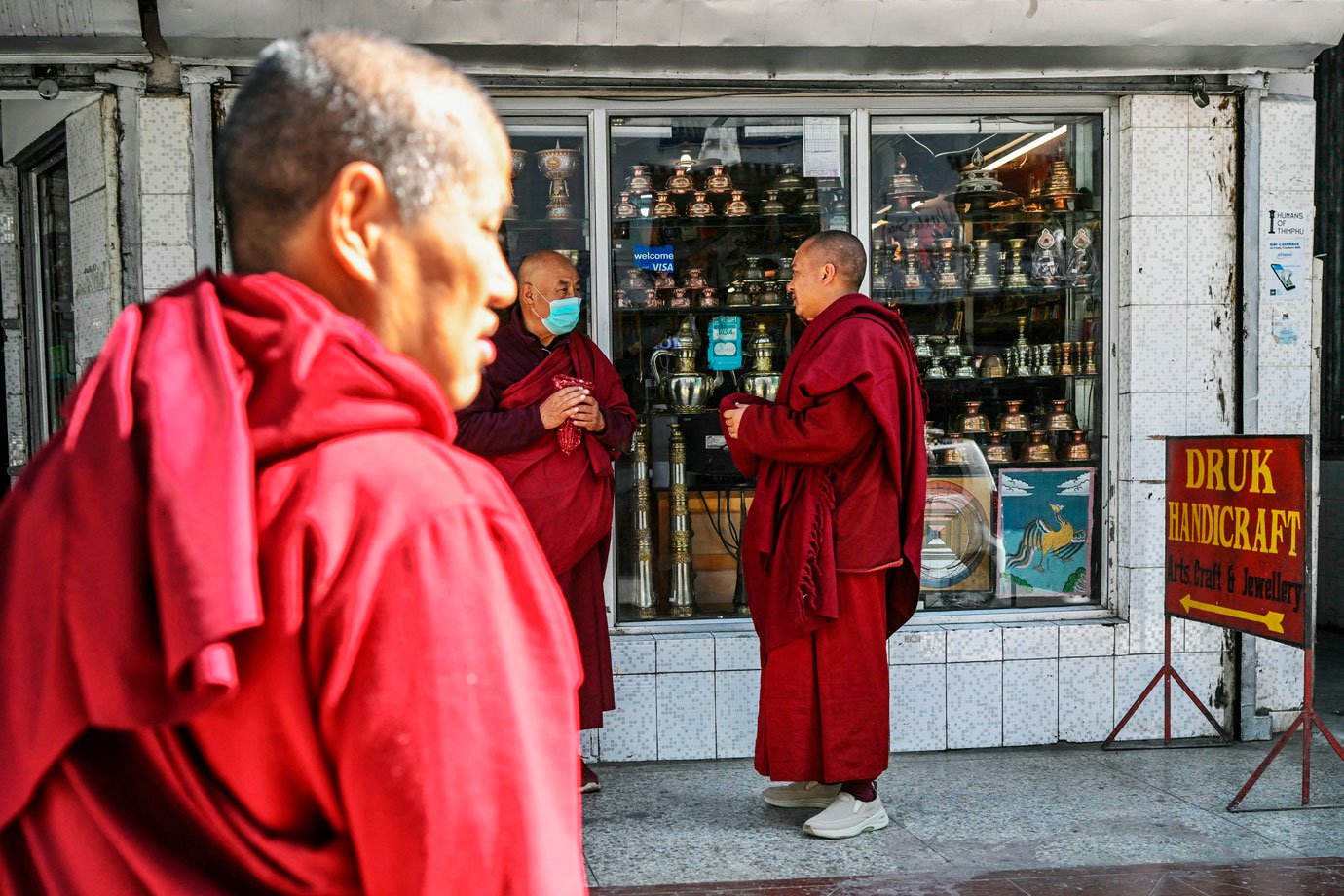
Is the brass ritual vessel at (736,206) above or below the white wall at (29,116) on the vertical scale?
below

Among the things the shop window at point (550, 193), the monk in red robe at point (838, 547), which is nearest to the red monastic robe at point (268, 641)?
the monk in red robe at point (838, 547)

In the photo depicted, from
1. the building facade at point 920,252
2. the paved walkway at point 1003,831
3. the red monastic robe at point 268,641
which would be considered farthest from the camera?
the building facade at point 920,252

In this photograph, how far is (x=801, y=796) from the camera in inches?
191

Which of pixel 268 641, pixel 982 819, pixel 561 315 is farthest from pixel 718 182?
pixel 268 641

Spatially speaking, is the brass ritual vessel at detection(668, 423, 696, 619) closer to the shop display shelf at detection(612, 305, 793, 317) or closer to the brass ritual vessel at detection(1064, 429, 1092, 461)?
the shop display shelf at detection(612, 305, 793, 317)

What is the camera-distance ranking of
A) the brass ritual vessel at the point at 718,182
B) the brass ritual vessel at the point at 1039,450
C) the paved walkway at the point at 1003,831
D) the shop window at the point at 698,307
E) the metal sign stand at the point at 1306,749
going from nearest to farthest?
the paved walkway at the point at 1003,831
the metal sign stand at the point at 1306,749
the shop window at the point at 698,307
the brass ritual vessel at the point at 718,182
the brass ritual vessel at the point at 1039,450

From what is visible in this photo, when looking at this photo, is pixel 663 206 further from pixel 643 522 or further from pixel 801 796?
pixel 801 796

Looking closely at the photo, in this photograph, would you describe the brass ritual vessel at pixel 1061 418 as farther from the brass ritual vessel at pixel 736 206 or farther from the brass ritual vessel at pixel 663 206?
the brass ritual vessel at pixel 663 206

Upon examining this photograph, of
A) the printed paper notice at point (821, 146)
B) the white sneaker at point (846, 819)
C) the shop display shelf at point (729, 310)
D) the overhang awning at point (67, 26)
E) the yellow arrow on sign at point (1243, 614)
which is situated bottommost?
the white sneaker at point (846, 819)

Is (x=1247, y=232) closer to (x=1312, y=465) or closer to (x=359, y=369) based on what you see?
(x=1312, y=465)

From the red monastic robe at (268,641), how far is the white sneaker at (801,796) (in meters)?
4.10

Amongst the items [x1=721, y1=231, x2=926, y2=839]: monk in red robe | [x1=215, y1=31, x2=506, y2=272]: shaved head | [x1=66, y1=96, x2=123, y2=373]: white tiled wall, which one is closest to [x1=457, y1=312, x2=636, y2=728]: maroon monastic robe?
[x1=721, y1=231, x2=926, y2=839]: monk in red robe

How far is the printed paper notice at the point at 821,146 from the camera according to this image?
5645 millimetres

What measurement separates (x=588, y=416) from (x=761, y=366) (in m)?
1.24
